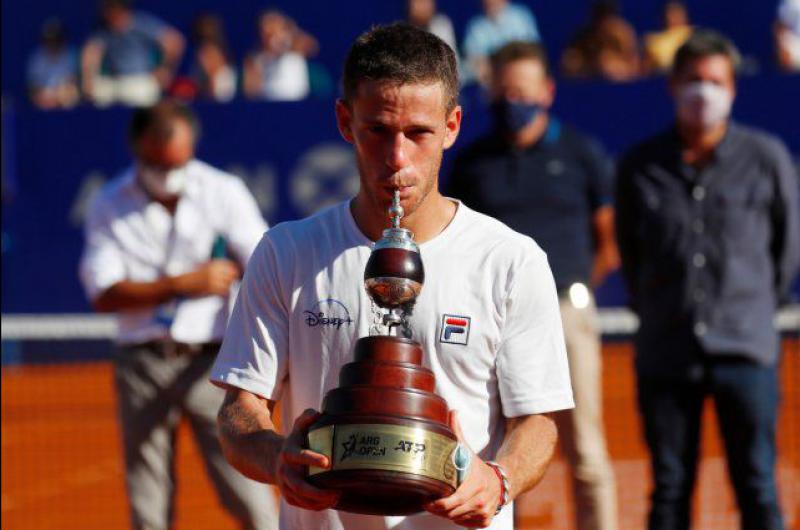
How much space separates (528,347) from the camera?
367 cm

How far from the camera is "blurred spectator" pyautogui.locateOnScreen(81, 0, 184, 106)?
59.5 feet

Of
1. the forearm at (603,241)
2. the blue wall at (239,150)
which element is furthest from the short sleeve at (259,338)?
the blue wall at (239,150)

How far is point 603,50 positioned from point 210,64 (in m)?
5.12

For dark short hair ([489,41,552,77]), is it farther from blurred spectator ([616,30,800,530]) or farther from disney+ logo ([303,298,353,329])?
disney+ logo ([303,298,353,329])

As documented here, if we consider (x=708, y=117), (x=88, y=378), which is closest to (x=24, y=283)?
(x=88, y=378)

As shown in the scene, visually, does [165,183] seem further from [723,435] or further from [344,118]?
[344,118]

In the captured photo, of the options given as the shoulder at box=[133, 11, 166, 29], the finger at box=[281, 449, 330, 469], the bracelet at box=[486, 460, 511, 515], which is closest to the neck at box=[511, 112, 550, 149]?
the bracelet at box=[486, 460, 511, 515]

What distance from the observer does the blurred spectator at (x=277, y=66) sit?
17.9 m

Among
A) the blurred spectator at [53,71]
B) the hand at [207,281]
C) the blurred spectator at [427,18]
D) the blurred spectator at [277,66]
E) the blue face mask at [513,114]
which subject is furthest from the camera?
the blurred spectator at [53,71]

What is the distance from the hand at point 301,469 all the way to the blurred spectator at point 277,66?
1468 centimetres

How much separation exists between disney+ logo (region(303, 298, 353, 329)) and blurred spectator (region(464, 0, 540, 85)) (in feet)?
45.9

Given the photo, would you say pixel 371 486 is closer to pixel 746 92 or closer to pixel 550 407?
pixel 550 407

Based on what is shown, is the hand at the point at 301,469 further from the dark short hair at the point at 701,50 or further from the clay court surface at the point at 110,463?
the clay court surface at the point at 110,463

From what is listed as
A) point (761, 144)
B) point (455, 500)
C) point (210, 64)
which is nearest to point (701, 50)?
point (761, 144)
